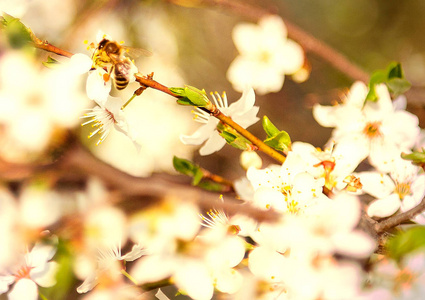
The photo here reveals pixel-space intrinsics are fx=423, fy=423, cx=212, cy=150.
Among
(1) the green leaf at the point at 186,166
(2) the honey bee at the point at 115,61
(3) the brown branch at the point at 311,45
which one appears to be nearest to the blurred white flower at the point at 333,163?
(1) the green leaf at the point at 186,166

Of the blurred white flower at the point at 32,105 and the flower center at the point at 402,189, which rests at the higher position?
the flower center at the point at 402,189

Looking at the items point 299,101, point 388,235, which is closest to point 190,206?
point 388,235

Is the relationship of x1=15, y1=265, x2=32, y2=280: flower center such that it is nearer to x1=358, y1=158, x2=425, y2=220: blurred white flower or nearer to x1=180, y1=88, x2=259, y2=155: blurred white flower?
x1=180, y1=88, x2=259, y2=155: blurred white flower

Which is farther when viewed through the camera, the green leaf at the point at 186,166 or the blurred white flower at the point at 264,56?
the blurred white flower at the point at 264,56

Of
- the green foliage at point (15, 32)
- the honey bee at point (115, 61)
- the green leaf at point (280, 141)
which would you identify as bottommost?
the green leaf at point (280, 141)

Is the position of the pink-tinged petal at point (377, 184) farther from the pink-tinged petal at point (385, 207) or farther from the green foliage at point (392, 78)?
the green foliage at point (392, 78)

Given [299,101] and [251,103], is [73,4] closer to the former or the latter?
[299,101]

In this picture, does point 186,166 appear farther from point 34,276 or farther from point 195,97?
point 34,276
